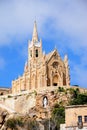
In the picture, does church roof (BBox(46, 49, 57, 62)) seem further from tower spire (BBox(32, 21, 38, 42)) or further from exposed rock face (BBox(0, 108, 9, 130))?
exposed rock face (BBox(0, 108, 9, 130))

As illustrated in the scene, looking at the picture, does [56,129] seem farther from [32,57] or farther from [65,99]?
[32,57]

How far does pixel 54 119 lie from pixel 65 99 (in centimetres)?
1015

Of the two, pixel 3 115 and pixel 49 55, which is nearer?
pixel 3 115

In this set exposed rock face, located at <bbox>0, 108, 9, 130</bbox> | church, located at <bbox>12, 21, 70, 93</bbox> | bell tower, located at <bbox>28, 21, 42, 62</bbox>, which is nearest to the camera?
exposed rock face, located at <bbox>0, 108, 9, 130</bbox>

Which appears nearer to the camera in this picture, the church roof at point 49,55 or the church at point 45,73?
the church at point 45,73

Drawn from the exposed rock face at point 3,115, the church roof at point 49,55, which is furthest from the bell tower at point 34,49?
the exposed rock face at point 3,115

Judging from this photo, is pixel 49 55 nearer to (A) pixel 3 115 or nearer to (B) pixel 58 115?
(B) pixel 58 115

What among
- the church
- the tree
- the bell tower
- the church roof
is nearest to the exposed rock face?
the tree

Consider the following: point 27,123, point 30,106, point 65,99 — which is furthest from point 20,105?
point 27,123

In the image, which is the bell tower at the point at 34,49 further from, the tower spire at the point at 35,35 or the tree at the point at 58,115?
the tree at the point at 58,115

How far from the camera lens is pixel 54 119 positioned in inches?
3292

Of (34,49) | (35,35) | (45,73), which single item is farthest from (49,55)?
(35,35)

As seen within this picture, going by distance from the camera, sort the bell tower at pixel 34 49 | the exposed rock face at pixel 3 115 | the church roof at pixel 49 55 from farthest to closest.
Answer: the bell tower at pixel 34 49 < the church roof at pixel 49 55 < the exposed rock face at pixel 3 115

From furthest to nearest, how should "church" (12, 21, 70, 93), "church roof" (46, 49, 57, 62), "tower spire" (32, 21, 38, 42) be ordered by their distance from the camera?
"tower spire" (32, 21, 38, 42) → "church roof" (46, 49, 57, 62) → "church" (12, 21, 70, 93)
